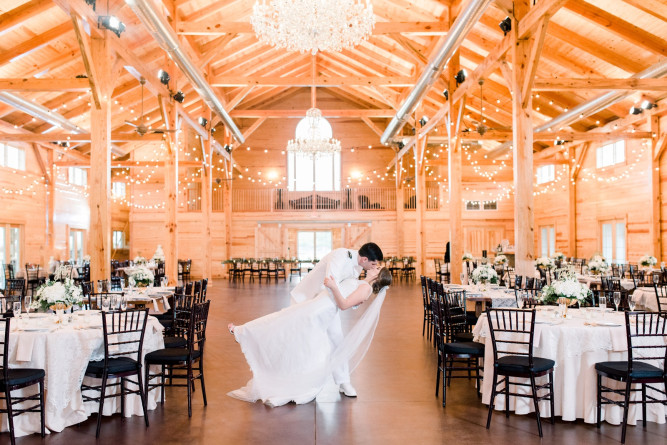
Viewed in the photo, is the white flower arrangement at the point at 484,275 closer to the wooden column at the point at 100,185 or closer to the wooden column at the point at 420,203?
the wooden column at the point at 100,185

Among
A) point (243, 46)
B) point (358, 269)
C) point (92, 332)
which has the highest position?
point (243, 46)

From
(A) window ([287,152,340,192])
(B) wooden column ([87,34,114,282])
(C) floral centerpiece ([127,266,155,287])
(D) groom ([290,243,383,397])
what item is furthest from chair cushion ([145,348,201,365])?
(A) window ([287,152,340,192])

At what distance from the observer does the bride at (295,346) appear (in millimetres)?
4680

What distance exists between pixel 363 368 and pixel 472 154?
16852 millimetres

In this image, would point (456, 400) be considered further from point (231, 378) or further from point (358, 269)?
point (231, 378)

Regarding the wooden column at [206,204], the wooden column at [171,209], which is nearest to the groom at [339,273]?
the wooden column at [171,209]

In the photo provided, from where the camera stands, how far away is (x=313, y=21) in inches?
297

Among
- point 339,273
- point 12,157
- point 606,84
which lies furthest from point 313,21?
point 12,157

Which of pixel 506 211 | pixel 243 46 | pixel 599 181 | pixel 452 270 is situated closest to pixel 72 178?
pixel 243 46

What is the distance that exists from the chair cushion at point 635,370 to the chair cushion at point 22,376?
4.16 metres

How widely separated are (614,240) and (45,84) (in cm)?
1460

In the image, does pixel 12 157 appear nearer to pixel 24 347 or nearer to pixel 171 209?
pixel 171 209

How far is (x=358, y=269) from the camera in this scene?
496 centimetres

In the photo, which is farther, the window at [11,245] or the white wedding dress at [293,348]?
the window at [11,245]
